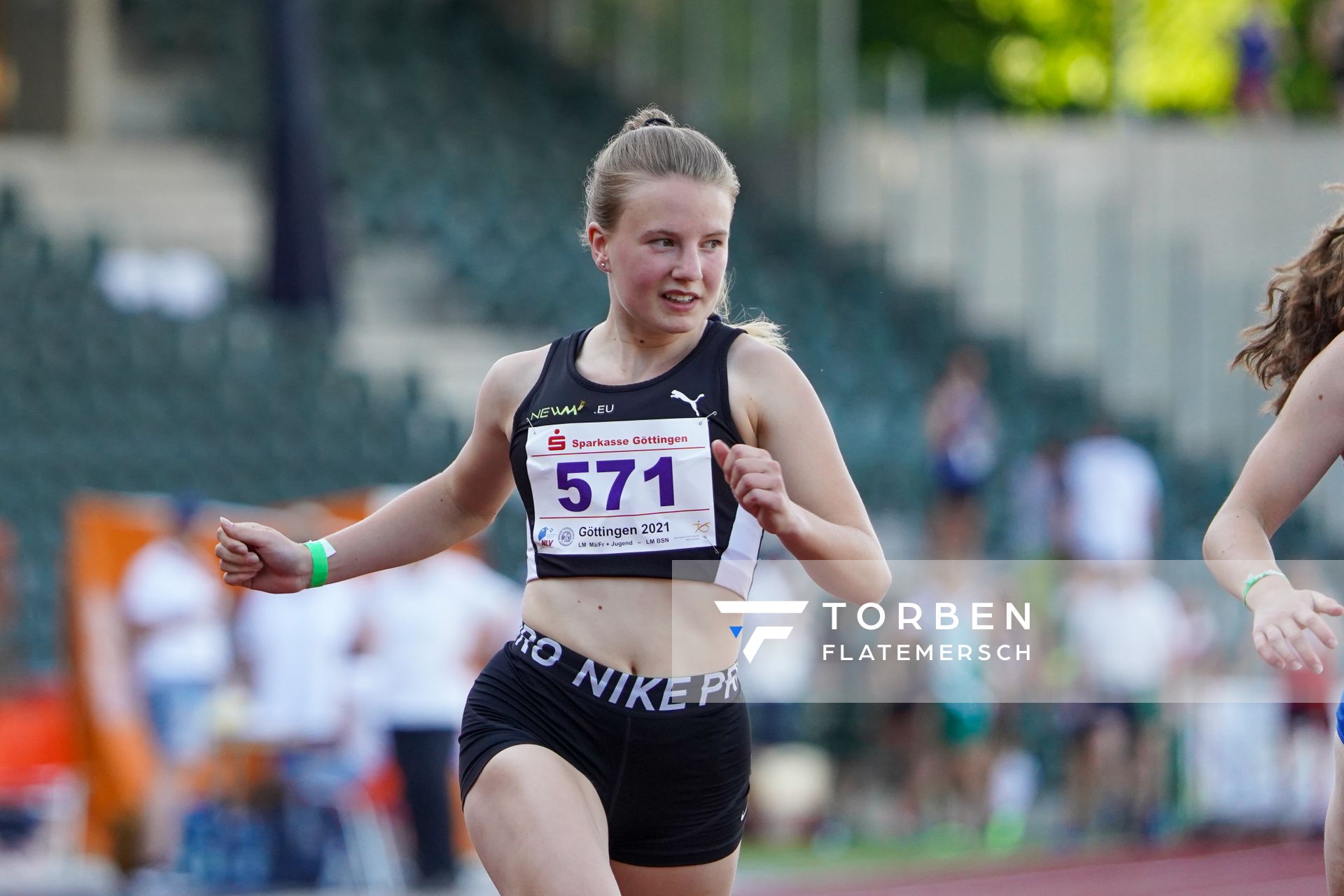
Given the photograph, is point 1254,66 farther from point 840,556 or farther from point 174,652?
point 840,556

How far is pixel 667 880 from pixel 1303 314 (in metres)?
1.79

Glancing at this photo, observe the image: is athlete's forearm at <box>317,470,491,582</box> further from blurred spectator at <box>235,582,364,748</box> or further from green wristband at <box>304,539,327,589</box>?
blurred spectator at <box>235,582,364,748</box>

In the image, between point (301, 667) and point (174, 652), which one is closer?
point (174, 652)

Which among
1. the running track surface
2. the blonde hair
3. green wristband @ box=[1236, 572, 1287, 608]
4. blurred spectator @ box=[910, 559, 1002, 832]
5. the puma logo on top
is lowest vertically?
the running track surface

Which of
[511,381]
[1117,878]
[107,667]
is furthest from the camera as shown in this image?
[1117,878]

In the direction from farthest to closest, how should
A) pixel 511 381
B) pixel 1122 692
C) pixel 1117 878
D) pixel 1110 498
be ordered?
pixel 1110 498 → pixel 1122 692 → pixel 1117 878 → pixel 511 381

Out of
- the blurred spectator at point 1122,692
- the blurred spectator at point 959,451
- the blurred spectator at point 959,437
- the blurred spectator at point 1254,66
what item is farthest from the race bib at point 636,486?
the blurred spectator at point 1254,66

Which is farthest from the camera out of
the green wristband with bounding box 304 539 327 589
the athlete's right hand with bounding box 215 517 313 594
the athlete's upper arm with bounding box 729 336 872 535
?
the green wristband with bounding box 304 539 327 589

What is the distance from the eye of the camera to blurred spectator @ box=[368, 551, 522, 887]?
34.3 ft

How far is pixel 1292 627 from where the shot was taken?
347 cm

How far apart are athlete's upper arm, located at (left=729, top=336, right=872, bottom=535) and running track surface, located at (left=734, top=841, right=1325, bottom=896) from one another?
6992 mm

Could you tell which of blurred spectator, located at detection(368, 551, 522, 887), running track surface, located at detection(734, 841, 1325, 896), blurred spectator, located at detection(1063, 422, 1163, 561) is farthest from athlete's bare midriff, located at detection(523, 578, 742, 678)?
blurred spectator, located at detection(1063, 422, 1163, 561)

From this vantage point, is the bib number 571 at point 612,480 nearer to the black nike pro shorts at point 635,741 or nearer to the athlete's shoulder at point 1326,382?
the black nike pro shorts at point 635,741

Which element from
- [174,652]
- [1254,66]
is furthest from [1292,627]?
[1254,66]
